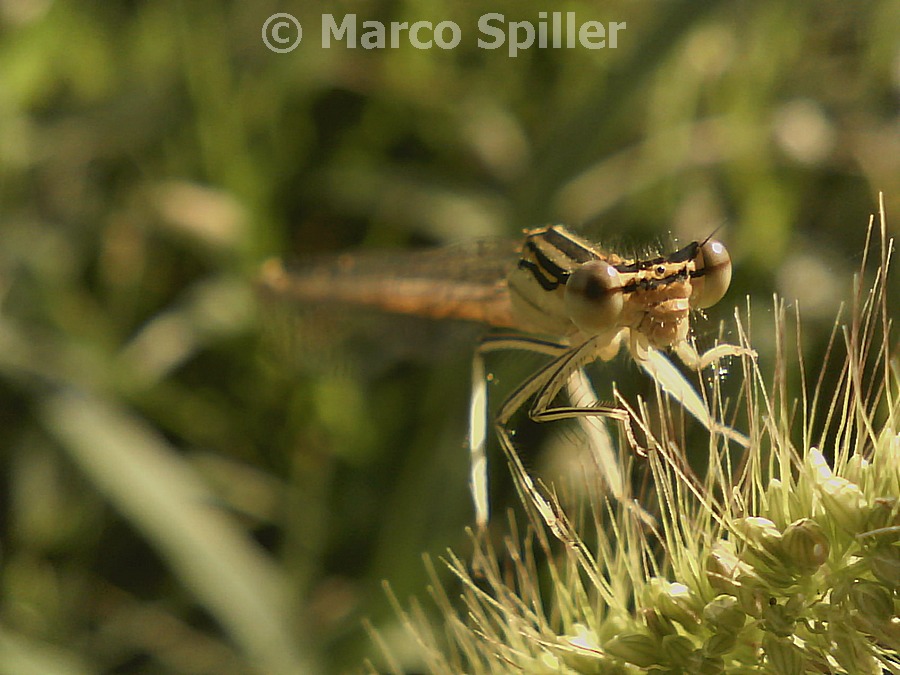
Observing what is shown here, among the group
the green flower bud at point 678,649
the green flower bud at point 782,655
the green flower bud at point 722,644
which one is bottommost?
the green flower bud at point 678,649

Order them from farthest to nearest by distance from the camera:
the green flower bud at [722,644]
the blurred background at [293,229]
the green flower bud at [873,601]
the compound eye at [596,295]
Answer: the blurred background at [293,229]
the compound eye at [596,295]
the green flower bud at [722,644]
the green flower bud at [873,601]

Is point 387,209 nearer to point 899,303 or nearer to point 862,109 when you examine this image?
point 862,109

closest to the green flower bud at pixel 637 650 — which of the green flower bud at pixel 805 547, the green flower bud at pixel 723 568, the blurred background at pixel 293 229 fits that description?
the green flower bud at pixel 723 568

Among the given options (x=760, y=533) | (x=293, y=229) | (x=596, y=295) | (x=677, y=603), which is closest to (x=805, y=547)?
(x=760, y=533)

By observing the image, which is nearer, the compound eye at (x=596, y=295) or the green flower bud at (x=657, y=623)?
the green flower bud at (x=657, y=623)

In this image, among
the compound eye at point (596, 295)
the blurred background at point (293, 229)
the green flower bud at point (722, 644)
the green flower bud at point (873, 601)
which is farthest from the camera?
the blurred background at point (293, 229)

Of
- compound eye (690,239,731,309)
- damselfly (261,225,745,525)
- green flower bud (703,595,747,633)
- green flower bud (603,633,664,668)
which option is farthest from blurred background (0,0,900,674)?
green flower bud (703,595,747,633)

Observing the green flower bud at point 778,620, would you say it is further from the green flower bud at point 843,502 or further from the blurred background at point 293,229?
the blurred background at point 293,229

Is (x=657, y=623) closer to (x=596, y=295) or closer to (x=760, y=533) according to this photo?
(x=760, y=533)

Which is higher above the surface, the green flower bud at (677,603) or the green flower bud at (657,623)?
the green flower bud at (677,603)
